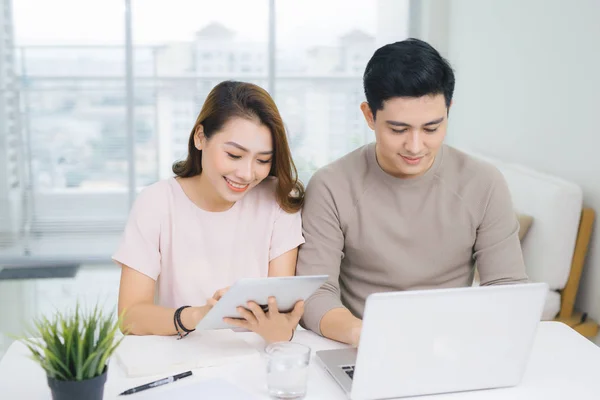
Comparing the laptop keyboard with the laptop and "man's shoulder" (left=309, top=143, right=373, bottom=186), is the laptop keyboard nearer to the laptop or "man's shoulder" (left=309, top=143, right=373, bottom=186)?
the laptop

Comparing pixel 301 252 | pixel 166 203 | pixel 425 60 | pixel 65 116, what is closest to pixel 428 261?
pixel 301 252

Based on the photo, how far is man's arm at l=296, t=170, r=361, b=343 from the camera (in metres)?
1.59

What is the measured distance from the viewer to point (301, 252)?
5.66ft

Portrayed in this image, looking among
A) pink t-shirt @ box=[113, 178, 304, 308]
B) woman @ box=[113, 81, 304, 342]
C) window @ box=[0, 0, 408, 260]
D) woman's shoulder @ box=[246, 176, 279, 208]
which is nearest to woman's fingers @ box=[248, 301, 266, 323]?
woman @ box=[113, 81, 304, 342]

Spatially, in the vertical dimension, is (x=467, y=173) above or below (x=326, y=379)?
above

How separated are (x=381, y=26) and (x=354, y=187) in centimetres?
299

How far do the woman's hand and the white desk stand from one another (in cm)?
4

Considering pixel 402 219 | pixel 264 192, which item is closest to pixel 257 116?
pixel 264 192

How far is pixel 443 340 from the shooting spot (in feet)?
3.84

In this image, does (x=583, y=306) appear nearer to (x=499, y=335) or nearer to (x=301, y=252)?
(x=301, y=252)

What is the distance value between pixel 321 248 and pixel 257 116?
0.35 metres

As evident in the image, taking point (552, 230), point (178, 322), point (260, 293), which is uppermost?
point (260, 293)

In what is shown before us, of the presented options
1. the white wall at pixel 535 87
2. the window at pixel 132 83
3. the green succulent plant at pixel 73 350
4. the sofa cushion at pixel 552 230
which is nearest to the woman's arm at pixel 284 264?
the green succulent plant at pixel 73 350

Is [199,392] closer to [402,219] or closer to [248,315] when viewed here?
[248,315]
